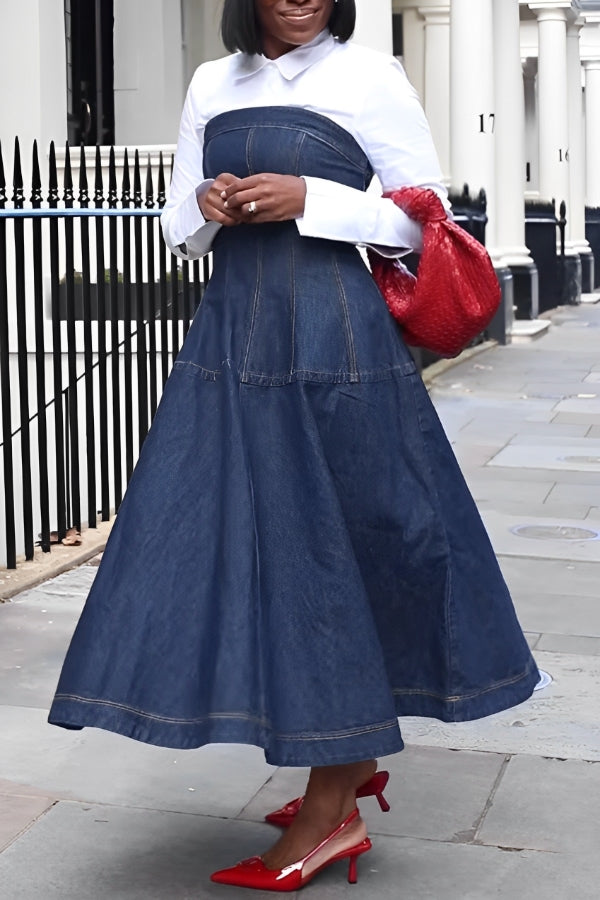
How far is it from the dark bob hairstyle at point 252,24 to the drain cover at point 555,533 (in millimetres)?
3979

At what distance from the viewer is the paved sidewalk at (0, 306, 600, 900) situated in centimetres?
313

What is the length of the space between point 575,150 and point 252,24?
80.0ft

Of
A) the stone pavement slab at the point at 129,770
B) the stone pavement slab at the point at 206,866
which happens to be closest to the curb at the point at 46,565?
the stone pavement slab at the point at 129,770

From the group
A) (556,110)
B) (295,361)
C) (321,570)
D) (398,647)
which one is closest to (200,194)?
(295,361)

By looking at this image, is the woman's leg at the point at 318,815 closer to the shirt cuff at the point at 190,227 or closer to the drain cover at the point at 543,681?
the shirt cuff at the point at 190,227

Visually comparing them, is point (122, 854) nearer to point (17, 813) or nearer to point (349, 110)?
point (17, 813)

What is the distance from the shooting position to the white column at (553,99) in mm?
22734

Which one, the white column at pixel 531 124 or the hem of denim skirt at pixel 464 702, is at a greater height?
the white column at pixel 531 124

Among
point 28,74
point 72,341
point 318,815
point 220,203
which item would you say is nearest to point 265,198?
point 220,203

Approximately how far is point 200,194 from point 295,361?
0.39 metres

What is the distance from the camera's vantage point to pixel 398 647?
10.1 feet

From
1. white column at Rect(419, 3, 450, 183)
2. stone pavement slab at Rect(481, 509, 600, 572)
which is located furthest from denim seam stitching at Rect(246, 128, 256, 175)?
white column at Rect(419, 3, 450, 183)

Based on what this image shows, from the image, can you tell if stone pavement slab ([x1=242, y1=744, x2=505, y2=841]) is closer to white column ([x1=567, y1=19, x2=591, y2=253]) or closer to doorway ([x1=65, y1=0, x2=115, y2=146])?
doorway ([x1=65, y1=0, x2=115, y2=146])

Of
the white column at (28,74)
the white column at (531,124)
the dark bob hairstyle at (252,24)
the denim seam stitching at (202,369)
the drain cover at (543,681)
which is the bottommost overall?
the drain cover at (543,681)
